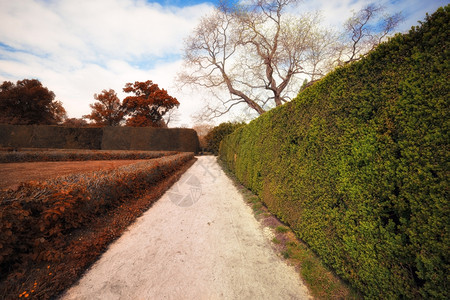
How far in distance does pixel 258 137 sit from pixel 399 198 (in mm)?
4470

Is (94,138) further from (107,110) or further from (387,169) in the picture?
(387,169)

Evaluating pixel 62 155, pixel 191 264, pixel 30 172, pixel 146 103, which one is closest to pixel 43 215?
pixel 191 264

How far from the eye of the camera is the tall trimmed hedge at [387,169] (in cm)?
135

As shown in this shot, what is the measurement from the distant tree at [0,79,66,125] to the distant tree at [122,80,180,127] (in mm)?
11884

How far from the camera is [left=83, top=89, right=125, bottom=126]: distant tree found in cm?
3481

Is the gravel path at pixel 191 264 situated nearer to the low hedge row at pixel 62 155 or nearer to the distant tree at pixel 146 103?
the low hedge row at pixel 62 155

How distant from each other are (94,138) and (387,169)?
86.5ft

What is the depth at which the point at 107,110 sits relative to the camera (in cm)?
3531

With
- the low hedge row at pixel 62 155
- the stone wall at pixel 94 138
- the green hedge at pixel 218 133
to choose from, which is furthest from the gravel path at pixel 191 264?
the green hedge at pixel 218 133

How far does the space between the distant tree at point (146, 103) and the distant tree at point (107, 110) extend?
2.02 meters

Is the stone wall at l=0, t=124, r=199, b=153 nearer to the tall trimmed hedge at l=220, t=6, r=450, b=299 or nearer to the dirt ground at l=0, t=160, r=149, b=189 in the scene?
the dirt ground at l=0, t=160, r=149, b=189

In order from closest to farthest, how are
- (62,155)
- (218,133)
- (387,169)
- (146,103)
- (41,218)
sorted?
(387,169) → (41,218) → (62,155) → (218,133) → (146,103)

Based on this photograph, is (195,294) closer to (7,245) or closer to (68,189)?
(7,245)

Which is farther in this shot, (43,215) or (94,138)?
(94,138)
